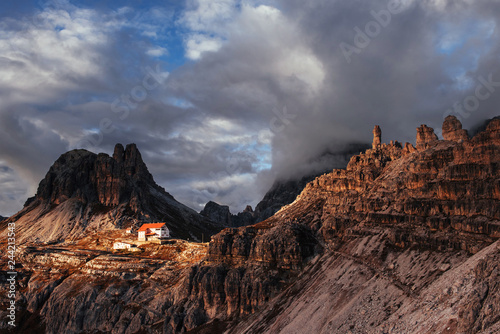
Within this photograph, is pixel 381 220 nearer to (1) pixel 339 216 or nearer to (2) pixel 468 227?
(1) pixel 339 216

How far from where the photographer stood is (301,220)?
567 ft

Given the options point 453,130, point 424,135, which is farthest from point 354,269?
point 424,135

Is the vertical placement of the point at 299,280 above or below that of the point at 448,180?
below

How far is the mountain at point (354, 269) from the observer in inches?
3438

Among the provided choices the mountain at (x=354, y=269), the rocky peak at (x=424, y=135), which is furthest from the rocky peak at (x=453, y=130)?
the rocky peak at (x=424, y=135)

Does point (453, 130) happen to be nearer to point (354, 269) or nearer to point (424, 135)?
point (424, 135)

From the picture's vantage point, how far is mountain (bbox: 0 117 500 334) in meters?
87.3

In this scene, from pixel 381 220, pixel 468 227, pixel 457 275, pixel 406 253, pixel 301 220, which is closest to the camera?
pixel 457 275

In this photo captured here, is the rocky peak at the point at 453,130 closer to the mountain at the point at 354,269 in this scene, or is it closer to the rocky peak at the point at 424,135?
the mountain at the point at 354,269

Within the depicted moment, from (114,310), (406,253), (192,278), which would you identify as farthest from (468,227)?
(114,310)

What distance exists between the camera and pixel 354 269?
122938 mm

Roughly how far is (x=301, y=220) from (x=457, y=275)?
91392 millimetres

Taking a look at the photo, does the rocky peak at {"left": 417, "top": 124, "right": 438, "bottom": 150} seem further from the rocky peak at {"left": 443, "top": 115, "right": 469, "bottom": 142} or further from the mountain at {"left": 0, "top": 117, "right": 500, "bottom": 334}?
the rocky peak at {"left": 443, "top": 115, "right": 469, "bottom": 142}

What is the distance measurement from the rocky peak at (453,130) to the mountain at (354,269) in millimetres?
442
